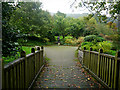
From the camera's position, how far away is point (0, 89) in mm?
1644

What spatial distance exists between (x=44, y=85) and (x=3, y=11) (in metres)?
2.69

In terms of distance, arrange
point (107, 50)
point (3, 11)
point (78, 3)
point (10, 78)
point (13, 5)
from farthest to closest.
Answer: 1. point (107, 50)
2. point (78, 3)
3. point (13, 5)
4. point (3, 11)
5. point (10, 78)

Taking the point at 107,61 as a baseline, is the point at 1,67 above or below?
above

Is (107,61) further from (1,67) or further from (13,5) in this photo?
(13,5)

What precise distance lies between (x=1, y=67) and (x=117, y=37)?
8344mm

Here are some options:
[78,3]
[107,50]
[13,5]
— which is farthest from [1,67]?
[107,50]

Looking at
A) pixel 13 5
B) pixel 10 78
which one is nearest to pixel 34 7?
pixel 13 5

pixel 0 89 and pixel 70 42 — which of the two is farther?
pixel 70 42

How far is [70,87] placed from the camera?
3.73m

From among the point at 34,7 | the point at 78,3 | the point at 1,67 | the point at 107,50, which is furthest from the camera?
the point at 34,7

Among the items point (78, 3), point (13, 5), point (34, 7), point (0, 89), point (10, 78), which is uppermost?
point (34, 7)

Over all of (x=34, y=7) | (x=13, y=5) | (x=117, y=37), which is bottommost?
(x=117, y=37)

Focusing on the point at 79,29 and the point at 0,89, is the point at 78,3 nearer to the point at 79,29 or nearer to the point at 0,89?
the point at 0,89

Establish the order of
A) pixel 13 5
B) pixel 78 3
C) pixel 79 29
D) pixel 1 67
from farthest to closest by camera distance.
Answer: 1. pixel 79 29
2. pixel 78 3
3. pixel 13 5
4. pixel 1 67
